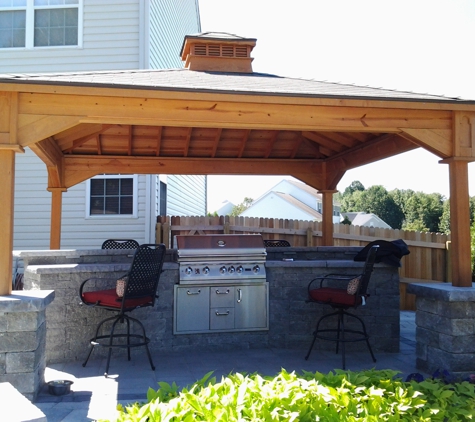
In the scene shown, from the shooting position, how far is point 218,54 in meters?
7.32

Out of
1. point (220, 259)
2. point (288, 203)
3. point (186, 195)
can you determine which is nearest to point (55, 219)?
point (220, 259)

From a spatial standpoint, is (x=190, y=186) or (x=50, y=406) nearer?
(x=50, y=406)

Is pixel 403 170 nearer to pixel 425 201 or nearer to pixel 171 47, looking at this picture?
pixel 425 201

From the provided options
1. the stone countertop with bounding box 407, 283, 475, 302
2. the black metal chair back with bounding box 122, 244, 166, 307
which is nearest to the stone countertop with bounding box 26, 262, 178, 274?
the black metal chair back with bounding box 122, 244, 166, 307

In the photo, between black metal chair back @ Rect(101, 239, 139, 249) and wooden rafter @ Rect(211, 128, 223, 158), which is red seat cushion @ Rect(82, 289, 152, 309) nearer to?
black metal chair back @ Rect(101, 239, 139, 249)

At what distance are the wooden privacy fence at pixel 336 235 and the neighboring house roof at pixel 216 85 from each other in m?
4.35

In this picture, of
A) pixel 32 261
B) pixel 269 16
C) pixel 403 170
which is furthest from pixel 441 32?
pixel 403 170

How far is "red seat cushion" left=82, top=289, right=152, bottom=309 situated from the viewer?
16.4 ft

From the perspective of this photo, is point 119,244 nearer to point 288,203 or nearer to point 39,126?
point 39,126

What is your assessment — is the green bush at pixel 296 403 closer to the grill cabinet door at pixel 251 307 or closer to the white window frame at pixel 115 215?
the grill cabinet door at pixel 251 307

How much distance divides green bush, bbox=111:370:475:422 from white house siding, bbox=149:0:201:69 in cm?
874

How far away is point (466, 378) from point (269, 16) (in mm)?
9721

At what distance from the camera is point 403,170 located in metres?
58.1

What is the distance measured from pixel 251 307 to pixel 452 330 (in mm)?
2231
